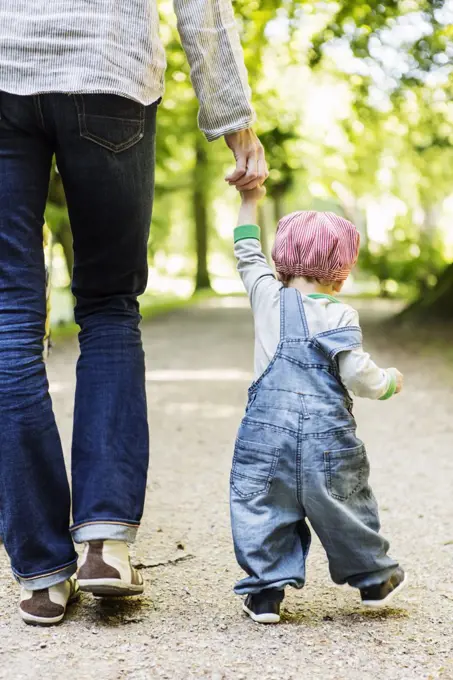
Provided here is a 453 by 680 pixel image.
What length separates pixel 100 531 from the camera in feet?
7.34

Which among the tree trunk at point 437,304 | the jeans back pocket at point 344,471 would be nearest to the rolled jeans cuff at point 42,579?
the jeans back pocket at point 344,471

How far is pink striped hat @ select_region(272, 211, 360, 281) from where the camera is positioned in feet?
7.73

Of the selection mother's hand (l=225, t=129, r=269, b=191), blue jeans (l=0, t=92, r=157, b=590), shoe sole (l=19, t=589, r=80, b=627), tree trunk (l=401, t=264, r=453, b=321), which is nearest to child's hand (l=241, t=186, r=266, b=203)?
mother's hand (l=225, t=129, r=269, b=191)

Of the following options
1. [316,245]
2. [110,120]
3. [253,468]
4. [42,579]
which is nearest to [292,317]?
[316,245]

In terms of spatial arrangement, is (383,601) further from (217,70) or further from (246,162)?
(217,70)

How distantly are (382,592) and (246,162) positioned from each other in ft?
4.08

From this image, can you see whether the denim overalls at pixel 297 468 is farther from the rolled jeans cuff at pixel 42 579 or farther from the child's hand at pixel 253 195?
the rolled jeans cuff at pixel 42 579

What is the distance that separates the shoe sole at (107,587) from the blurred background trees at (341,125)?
1313 millimetres

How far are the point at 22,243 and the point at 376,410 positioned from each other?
177 inches

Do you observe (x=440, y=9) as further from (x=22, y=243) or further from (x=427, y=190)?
(x=427, y=190)

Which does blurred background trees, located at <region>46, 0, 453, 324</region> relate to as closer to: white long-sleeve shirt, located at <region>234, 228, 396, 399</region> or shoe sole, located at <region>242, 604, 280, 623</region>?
white long-sleeve shirt, located at <region>234, 228, 396, 399</region>

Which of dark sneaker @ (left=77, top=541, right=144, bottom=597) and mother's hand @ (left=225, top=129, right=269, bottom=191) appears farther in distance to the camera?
mother's hand @ (left=225, top=129, right=269, bottom=191)

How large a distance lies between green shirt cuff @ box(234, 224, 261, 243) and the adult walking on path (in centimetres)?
13

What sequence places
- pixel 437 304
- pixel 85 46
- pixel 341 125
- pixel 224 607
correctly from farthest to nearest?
pixel 341 125, pixel 437 304, pixel 224 607, pixel 85 46
